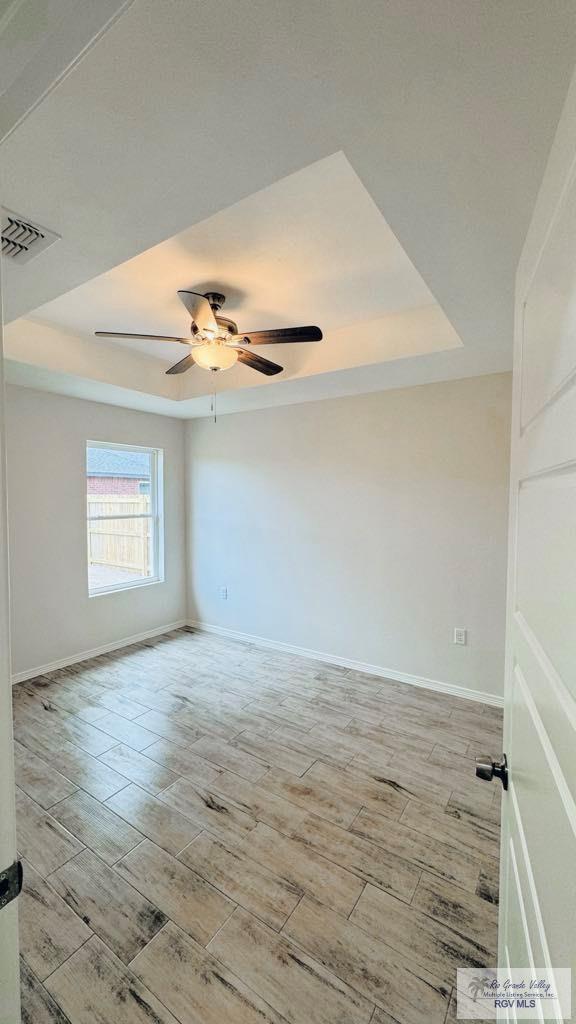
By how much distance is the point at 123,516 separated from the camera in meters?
4.10

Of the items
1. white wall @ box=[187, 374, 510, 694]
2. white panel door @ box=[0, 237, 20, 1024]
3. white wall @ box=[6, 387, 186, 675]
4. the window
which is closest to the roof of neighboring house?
the window

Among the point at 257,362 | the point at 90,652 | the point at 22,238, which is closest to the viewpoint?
the point at 22,238

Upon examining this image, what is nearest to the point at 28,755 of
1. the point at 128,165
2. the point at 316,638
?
the point at 316,638

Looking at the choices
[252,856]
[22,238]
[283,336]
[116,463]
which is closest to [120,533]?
[116,463]

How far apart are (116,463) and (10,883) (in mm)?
3841

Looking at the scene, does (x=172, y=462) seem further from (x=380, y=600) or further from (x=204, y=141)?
(x=204, y=141)

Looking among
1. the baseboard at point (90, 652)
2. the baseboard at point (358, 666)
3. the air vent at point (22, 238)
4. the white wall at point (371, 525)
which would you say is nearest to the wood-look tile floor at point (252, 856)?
the baseboard at point (358, 666)

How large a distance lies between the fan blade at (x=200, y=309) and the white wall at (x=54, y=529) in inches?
76.2

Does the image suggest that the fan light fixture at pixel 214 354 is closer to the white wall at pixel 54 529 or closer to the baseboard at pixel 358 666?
the white wall at pixel 54 529

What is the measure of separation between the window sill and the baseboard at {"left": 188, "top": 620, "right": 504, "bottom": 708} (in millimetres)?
700

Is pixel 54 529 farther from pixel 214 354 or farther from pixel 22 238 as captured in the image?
pixel 22 238

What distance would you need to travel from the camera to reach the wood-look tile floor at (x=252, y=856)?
119 cm

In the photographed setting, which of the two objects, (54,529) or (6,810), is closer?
(6,810)

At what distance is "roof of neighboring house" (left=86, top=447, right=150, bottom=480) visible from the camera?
3752mm
